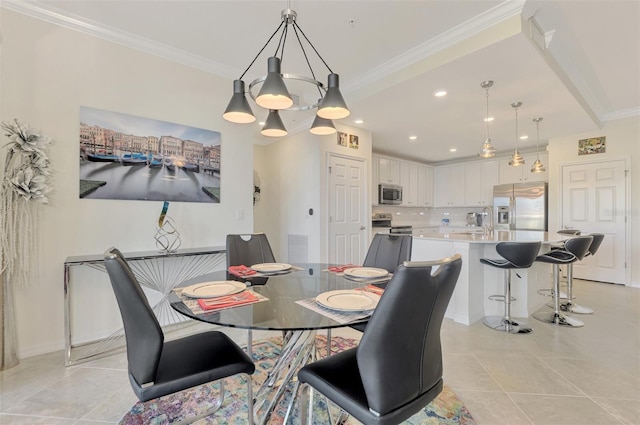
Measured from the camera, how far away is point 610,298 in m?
3.69

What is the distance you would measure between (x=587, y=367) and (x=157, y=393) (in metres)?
2.72

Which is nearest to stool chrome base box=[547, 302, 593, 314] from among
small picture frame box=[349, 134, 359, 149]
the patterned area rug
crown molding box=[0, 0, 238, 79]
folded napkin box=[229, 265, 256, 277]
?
the patterned area rug

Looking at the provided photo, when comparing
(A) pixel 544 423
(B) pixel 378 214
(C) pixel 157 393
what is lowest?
(A) pixel 544 423

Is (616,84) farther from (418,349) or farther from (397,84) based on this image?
(418,349)

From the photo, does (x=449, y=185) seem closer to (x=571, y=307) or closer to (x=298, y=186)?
(x=571, y=307)

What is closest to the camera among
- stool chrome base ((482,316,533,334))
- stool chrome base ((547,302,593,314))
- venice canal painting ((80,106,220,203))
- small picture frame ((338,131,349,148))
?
venice canal painting ((80,106,220,203))

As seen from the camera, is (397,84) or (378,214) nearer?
(397,84)

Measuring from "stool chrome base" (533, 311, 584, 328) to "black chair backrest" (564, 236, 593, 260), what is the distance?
620mm

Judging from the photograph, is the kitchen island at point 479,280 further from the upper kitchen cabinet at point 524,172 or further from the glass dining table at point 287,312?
the upper kitchen cabinet at point 524,172

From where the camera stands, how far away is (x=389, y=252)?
221 centimetres

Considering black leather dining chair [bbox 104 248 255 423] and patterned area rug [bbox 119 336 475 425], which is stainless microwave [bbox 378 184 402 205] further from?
black leather dining chair [bbox 104 248 255 423]

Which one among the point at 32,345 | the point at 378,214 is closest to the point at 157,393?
the point at 32,345

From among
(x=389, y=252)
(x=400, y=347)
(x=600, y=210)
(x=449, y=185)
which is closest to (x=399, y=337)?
(x=400, y=347)

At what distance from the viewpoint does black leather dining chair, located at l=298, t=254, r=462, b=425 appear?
89cm
